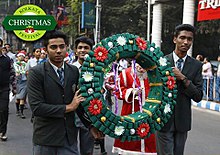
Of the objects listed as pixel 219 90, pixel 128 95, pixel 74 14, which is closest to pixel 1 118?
pixel 128 95

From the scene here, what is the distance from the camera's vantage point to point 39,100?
2957 millimetres

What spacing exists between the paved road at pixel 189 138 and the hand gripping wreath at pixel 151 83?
268 cm

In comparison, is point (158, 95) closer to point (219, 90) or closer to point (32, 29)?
point (32, 29)

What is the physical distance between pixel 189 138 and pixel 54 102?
449 centimetres

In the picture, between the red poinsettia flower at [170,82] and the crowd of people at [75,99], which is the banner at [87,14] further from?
the red poinsettia flower at [170,82]

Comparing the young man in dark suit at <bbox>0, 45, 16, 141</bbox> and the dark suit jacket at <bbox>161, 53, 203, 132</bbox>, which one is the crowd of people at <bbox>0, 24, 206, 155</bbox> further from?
the young man in dark suit at <bbox>0, 45, 16, 141</bbox>

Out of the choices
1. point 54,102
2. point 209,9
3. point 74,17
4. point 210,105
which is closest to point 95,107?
point 54,102

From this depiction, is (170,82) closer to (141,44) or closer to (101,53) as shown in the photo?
(141,44)

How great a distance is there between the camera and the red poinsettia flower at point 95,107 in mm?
2908

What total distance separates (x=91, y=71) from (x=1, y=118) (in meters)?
3.84

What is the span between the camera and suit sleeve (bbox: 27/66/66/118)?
293 cm

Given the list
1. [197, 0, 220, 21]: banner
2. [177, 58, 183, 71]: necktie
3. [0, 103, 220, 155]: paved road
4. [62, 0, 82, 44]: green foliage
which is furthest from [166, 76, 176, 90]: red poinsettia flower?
[62, 0, 82, 44]: green foliage

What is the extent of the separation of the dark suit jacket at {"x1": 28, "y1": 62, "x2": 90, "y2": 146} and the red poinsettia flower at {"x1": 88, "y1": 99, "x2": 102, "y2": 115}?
221 millimetres

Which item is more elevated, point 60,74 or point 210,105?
point 60,74
